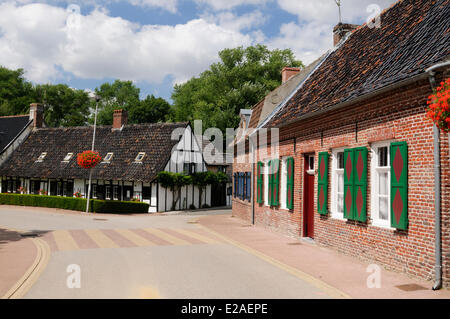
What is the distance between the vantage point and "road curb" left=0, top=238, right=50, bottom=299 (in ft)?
23.0

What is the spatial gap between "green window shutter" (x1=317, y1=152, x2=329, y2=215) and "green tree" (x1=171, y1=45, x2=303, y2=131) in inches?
1256

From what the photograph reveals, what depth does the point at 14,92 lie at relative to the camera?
5953cm

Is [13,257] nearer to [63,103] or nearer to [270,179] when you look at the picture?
[270,179]

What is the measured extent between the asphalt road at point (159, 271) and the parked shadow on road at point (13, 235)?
98 centimetres

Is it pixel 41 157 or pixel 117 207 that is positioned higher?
pixel 41 157

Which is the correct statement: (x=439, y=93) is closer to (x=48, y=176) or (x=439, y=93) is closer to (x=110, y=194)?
(x=110, y=194)

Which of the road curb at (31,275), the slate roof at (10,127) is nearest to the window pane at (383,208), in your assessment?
the road curb at (31,275)

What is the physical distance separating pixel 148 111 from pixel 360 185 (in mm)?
51695

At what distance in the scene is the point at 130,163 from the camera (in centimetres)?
3094

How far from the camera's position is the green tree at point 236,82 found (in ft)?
146

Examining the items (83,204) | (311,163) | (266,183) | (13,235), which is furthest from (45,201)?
(311,163)

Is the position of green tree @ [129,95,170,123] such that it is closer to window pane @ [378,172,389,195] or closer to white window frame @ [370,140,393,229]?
white window frame @ [370,140,393,229]

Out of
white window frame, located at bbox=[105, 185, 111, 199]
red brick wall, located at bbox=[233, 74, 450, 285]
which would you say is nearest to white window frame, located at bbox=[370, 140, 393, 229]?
red brick wall, located at bbox=[233, 74, 450, 285]

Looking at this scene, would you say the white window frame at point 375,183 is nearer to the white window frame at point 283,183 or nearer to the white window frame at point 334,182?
the white window frame at point 334,182
